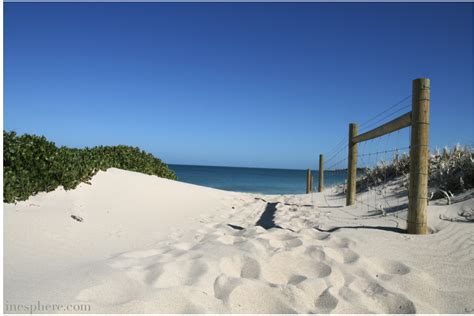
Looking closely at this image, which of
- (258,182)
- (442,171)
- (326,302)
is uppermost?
(442,171)

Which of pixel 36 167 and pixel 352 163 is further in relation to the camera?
pixel 352 163

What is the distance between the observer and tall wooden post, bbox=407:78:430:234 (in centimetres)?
381

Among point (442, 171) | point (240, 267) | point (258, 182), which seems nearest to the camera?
point (240, 267)

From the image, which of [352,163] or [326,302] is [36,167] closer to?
[326,302]

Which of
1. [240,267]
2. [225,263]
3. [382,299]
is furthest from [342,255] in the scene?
[225,263]

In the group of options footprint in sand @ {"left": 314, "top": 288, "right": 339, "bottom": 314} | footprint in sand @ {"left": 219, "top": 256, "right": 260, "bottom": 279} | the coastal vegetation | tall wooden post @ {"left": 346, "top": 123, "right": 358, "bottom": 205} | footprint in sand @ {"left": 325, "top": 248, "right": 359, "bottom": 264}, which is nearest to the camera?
footprint in sand @ {"left": 314, "top": 288, "right": 339, "bottom": 314}

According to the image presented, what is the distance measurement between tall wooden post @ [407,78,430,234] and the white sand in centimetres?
21

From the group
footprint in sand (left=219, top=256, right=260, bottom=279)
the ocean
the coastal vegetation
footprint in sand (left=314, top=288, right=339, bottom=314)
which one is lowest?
the ocean

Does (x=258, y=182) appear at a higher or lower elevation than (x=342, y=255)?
lower

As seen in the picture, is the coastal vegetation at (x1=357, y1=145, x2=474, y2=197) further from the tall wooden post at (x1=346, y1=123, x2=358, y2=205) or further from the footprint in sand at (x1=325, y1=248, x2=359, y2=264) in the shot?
the footprint in sand at (x1=325, y1=248, x2=359, y2=264)

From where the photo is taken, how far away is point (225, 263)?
2.87 meters

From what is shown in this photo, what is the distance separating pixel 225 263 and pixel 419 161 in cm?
246

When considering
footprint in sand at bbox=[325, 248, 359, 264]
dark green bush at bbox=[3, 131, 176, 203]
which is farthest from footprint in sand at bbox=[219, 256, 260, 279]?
dark green bush at bbox=[3, 131, 176, 203]

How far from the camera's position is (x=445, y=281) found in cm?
259
